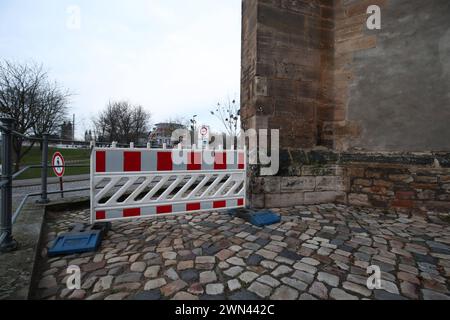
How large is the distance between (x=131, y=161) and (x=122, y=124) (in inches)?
1353

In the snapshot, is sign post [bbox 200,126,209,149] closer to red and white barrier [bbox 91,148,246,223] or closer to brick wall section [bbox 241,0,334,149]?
brick wall section [bbox 241,0,334,149]

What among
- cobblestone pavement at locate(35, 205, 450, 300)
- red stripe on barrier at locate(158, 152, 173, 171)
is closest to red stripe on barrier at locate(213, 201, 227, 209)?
cobblestone pavement at locate(35, 205, 450, 300)

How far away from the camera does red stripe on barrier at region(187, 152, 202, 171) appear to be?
327 centimetres

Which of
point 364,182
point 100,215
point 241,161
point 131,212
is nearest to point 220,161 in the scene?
point 241,161

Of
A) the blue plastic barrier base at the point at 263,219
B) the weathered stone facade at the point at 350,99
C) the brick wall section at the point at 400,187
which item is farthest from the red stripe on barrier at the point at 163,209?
the brick wall section at the point at 400,187

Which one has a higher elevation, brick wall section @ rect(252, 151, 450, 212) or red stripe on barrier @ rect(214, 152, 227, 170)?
red stripe on barrier @ rect(214, 152, 227, 170)

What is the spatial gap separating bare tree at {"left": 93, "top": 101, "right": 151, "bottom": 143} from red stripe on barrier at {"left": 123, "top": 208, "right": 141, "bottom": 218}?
3161 cm

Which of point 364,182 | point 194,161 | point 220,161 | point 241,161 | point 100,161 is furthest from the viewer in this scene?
point 364,182

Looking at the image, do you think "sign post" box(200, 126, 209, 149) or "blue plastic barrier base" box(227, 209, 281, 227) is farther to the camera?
"sign post" box(200, 126, 209, 149)

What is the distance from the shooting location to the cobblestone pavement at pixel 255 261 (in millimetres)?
1742

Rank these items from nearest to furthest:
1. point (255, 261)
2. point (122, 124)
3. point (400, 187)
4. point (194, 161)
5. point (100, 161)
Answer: point (255, 261) < point (100, 161) < point (194, 161) < point (400, 187) < point (122, 124)

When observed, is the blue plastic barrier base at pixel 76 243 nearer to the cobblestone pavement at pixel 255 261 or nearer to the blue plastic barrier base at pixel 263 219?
the cobblestone pavement at pixel 255 261

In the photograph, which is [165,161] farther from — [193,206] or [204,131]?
[204,131]

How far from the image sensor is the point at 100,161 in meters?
2.80
